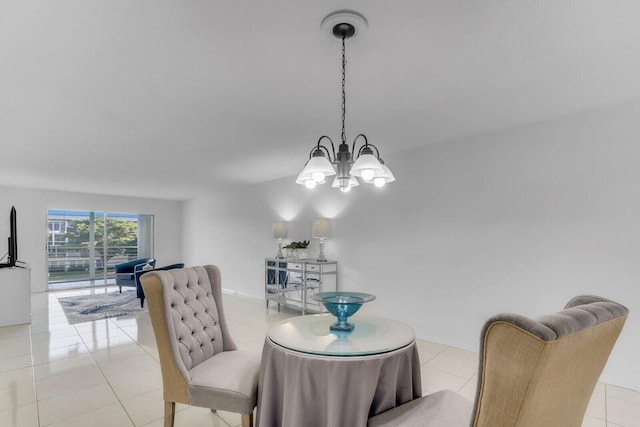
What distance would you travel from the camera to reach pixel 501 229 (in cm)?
341

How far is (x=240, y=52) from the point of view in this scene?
198 cm

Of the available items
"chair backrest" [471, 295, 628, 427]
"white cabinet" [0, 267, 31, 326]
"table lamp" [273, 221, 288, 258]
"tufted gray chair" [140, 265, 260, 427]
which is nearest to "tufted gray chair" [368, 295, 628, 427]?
"chair backrest" [471, 295, 628, 427]

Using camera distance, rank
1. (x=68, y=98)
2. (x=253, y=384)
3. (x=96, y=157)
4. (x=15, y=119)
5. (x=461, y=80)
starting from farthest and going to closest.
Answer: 1. (x=96, y=157)
2. (x=15, y=119)
3. (x=68, y=98)
4. (x=461, y=80)
5. (x=253, y=384)

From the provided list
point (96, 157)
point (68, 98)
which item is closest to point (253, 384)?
point (68, 98)

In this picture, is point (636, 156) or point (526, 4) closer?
point (526, 4)

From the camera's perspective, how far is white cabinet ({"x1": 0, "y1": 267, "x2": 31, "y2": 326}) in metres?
4.57

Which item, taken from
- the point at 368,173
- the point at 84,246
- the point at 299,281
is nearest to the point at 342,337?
the point at 368,173

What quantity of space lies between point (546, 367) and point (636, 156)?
9.12 feet

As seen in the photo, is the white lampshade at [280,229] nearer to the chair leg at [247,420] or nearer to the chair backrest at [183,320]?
the chair backrest at [183,320]

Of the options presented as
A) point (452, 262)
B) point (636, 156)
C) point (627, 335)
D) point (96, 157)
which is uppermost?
point (96, 157)

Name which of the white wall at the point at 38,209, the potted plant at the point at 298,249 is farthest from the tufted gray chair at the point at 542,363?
the white wall at the point at 38,209

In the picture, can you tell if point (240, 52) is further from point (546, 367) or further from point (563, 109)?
point (563, 109)

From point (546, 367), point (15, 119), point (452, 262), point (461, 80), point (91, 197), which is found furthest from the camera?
point (91, 197)

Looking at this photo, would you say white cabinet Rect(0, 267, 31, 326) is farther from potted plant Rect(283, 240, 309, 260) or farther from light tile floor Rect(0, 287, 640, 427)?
potted plant Rect(283, 240, 309, 260)
